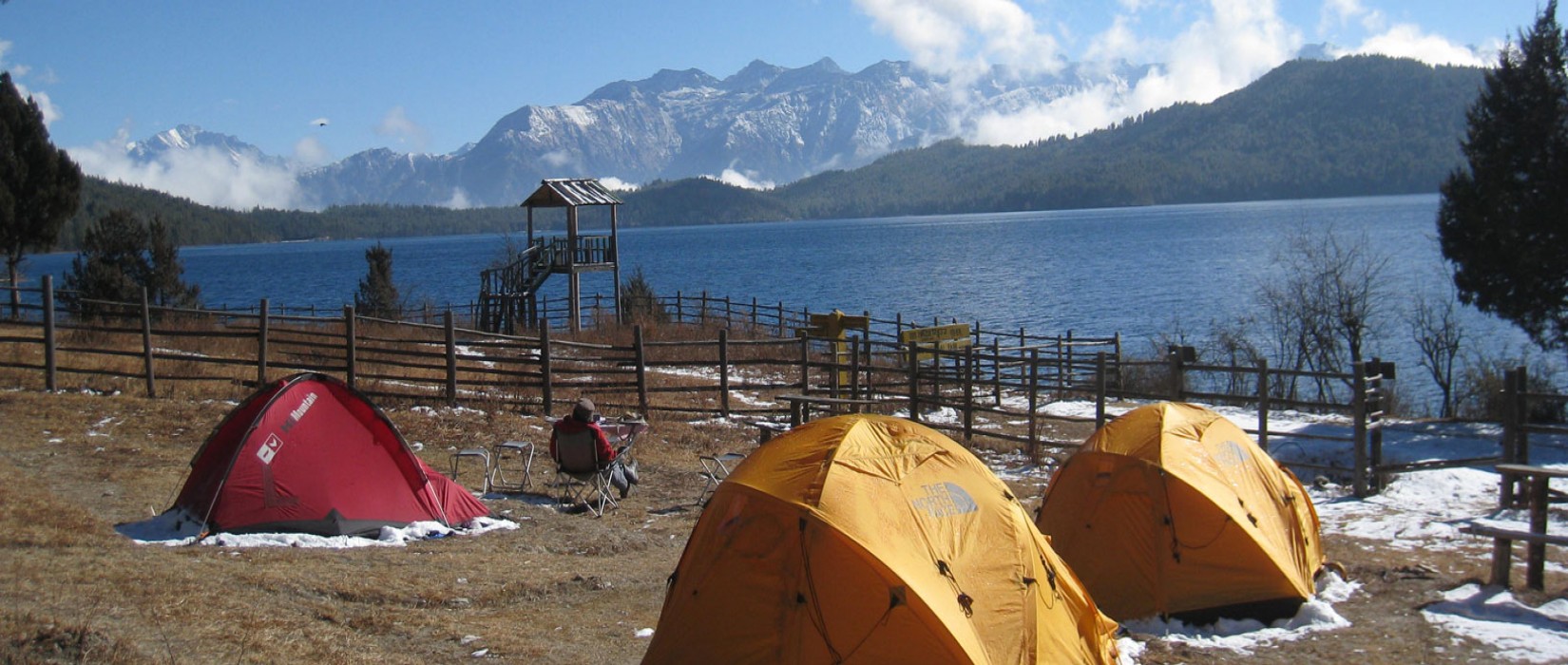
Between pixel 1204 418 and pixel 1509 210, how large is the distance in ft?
47.2

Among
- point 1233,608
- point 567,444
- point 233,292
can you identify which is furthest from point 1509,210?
point 233,292

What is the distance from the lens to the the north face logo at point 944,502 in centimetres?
710

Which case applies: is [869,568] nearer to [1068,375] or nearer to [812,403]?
[812,403]

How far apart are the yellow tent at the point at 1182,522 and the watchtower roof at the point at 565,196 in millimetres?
28495

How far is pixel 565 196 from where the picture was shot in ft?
122

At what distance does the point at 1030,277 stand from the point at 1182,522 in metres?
64.4

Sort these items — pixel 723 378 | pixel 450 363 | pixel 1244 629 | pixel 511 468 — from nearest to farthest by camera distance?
pixel 1244 629, pixel 511 468, pixel 450 363, pixel 723 378

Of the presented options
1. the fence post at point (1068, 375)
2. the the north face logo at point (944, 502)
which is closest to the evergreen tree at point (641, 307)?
the fence post at point (1068, 375)

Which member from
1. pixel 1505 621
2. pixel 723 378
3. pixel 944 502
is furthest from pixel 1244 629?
pixel 723 378

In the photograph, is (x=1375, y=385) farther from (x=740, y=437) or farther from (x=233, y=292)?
(x=233, y=292)

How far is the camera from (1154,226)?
149 metres

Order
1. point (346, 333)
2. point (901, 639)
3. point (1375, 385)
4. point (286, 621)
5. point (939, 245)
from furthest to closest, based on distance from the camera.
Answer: point (939, 245) < point (346, 333) < point (1375, 385) < point (286, 621) < point (901, 639)

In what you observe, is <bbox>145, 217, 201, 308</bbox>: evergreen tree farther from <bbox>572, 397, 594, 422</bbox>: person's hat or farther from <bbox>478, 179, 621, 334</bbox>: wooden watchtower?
<bbox>572, 397, 594, 422</bbox>: person's hat

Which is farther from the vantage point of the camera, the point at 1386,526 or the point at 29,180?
the point at 29,180
